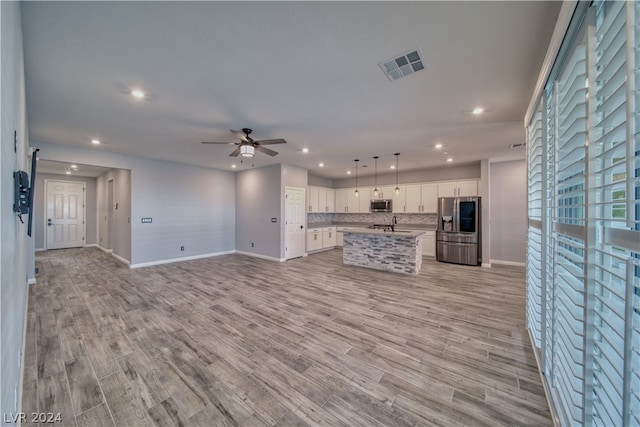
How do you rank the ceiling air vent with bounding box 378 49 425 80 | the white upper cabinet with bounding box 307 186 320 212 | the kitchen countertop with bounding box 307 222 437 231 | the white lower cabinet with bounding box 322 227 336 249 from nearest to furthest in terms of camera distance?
the ceiling air vent with bounding box 378 49 425 80
the kitchen countertop with bounding box 307 222 437 231
the white upper cabinet with bounding box 307 186 320 212
the white lower cabinet with bounding box 322 227 336 249

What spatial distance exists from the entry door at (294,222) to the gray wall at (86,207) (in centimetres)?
784

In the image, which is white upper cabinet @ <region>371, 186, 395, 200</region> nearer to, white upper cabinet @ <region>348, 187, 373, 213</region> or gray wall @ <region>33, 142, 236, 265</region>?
white upper cabinet @ <region>348, 187, 373, 213</region>

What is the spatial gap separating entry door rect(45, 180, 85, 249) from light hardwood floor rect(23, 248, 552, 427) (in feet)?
19.2

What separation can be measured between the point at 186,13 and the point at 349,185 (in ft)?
25.8

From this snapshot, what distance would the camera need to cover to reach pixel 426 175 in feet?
24.3

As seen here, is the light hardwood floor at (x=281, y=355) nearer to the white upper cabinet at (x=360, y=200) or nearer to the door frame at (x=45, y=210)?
the white upper cabinet at (x=360, y=200)

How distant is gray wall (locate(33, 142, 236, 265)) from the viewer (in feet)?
17.8

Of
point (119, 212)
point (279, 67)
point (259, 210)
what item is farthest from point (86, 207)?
point (279, 67)

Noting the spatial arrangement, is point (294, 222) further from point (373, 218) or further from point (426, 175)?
point (426, 175)

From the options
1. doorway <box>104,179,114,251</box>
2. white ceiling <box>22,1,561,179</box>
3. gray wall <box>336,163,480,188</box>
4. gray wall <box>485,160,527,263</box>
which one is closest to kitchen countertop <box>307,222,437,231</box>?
gray wall <box>336,163,480,188</box>

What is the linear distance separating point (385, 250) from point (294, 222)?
2.83m

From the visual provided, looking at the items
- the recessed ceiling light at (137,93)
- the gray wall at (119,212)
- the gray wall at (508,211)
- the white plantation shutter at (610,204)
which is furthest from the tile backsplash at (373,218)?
the white plantation shutter at (610,204)

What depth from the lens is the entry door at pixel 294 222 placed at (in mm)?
6769

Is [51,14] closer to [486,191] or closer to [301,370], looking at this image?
[301,370]
